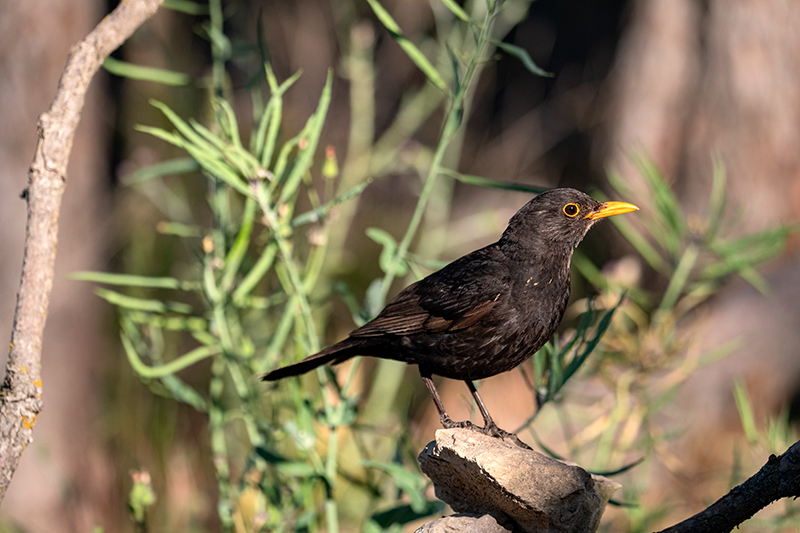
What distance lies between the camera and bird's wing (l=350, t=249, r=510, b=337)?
2533 millimetres

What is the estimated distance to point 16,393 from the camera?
2152 millimetres

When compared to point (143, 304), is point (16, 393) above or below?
below

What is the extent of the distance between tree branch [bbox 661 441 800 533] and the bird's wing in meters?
0.91

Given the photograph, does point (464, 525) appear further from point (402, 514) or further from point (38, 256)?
point (38, 256)

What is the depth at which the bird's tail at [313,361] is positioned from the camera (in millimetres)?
2518

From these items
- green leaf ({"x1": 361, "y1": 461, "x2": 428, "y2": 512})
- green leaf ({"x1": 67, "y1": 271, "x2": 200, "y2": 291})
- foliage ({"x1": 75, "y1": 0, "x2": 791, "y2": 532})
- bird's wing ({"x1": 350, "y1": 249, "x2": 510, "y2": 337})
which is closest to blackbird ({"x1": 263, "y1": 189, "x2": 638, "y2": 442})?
bird's wing ({"x1": 350, "y1": 249, "x2": 510, "y2": 337})

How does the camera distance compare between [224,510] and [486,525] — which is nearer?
[486,525]

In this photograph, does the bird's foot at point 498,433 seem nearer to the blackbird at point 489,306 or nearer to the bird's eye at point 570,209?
the blackbird at point 489,306

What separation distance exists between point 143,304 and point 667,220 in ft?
7.96

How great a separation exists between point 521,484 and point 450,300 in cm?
77

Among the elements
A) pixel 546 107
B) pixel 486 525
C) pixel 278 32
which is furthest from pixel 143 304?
pixel 278 32

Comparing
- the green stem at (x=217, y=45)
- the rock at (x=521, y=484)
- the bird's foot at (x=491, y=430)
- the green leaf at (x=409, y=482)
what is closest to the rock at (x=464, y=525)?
the rock at (x=521, y=484)

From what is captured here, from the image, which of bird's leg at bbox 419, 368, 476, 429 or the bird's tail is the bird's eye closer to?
bird's leg at bbox 419, 368, 476, 429

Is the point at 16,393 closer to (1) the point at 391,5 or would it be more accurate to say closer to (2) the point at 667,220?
(2) the point at 667,220
